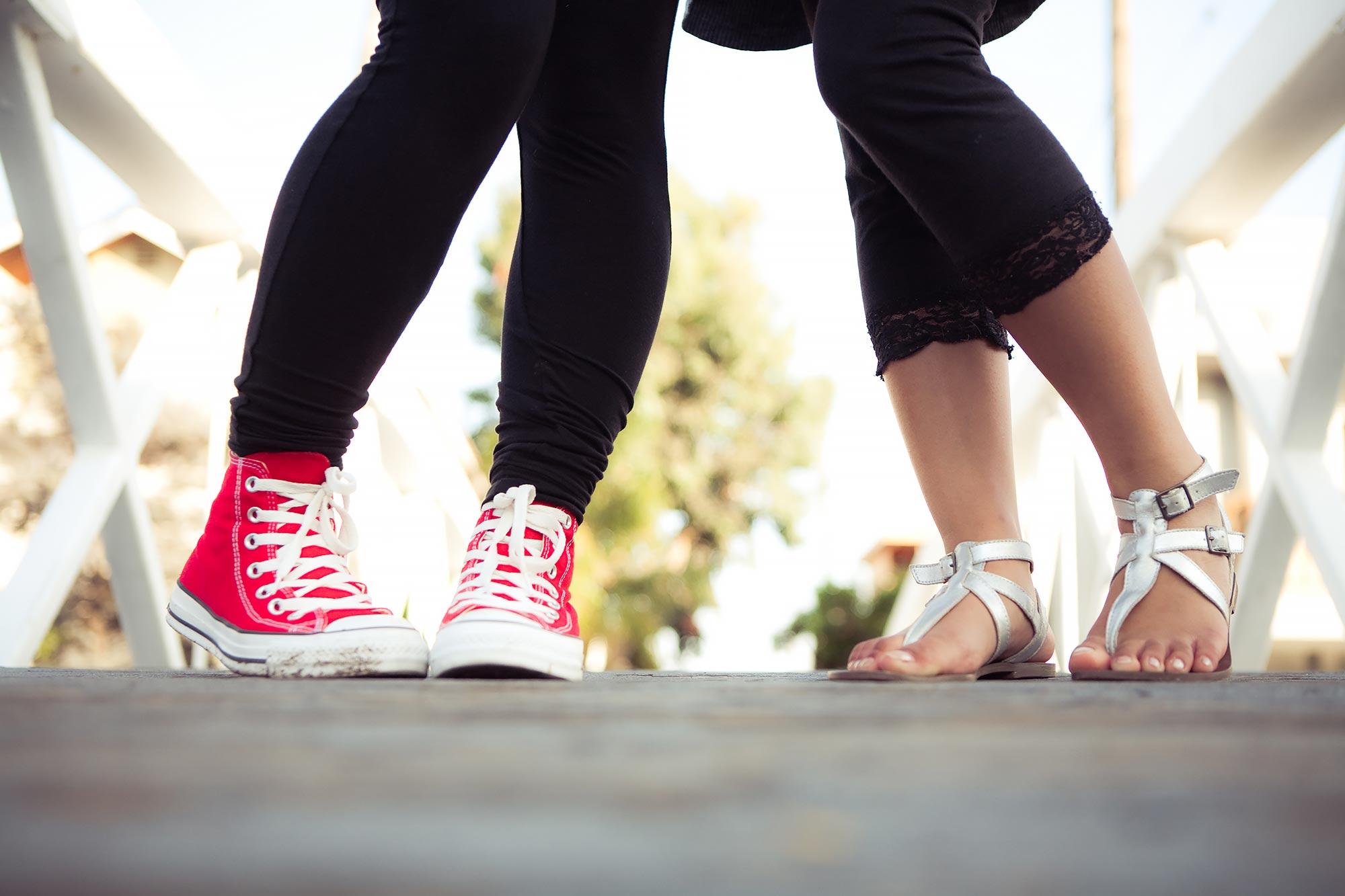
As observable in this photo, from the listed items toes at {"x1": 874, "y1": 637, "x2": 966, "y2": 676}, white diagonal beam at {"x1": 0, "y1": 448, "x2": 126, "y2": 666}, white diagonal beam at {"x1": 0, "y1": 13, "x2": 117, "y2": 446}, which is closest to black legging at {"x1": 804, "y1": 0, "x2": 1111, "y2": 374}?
toes at {"x1": 874, "y1": 637, "x2": 966, "y2": 676}

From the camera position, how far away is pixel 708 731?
1.06 ft

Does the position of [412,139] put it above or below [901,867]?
above

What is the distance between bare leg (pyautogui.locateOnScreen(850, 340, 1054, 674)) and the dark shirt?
36 centimetres

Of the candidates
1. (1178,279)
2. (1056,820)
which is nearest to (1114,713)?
(1056,820)

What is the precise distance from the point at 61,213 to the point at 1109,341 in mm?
1225

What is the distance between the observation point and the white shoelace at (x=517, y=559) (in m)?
0.78

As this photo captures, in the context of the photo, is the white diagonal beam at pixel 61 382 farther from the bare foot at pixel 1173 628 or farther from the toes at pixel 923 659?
the bare foot at pixel 1173 628

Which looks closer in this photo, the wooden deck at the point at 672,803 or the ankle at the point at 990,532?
the wooden deck at the point at 672,803

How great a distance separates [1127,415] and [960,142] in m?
0.28

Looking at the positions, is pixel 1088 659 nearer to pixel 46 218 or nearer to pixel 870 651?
pixel 870 651

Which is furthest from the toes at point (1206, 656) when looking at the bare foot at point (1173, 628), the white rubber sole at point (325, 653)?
the white rubber sole at point (325, 653)

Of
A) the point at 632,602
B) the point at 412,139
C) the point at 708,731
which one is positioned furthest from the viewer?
the point at 632,602

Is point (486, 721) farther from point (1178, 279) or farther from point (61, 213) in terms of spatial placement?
point (1178, 279)

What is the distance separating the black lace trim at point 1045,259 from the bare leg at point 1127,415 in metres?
0.01
